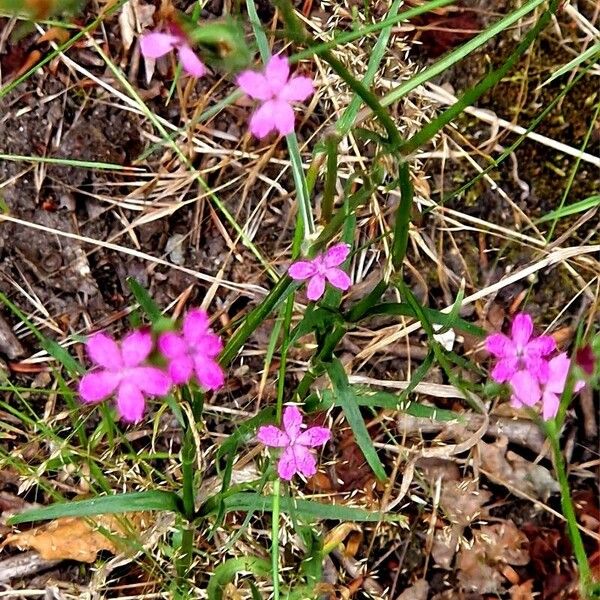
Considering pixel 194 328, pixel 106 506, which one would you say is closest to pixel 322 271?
pixel 194 328

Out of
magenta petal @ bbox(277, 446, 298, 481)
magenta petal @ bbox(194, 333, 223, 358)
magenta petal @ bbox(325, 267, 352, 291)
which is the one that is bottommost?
magenta petal @ bbox(277, 446, 298, 481)

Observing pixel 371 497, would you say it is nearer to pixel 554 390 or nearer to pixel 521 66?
pixel 554 390

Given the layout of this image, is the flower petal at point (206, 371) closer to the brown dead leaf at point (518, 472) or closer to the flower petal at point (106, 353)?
the flower petal at point (106, 353)

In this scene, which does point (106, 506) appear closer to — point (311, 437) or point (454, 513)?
point (311, 437)

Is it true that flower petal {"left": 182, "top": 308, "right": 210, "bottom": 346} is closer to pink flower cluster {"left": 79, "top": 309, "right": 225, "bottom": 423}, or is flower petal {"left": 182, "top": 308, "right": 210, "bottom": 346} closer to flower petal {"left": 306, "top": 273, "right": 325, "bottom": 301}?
pink flower cluster {"left": 79, "top": 309, "right": 225, "bottom": 423}

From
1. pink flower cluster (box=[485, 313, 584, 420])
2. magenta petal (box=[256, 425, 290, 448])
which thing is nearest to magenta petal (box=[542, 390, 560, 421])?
pink flower cluster (box=[485, 313, 584, 420])
